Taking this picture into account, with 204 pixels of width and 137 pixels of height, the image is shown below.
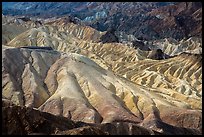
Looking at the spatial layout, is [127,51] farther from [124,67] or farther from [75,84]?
[75,84]

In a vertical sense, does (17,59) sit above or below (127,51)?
above

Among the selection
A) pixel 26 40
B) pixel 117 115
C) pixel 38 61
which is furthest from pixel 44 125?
pixel 26 40

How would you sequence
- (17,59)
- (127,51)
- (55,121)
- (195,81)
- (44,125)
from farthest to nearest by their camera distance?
(127,51)
(195,81)
(17,59)
(55,121)
(44,125)

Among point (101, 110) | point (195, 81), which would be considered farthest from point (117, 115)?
point (195, 81)

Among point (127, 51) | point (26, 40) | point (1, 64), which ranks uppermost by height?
point (1, 64)

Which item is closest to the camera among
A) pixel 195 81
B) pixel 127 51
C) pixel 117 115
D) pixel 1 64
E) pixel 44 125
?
pixel 44 125

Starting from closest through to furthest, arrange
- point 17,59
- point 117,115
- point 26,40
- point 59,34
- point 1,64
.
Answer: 1. point 117,115
2. point 1,64
3. point 17,59
4. point 26,40
5. point 59,34

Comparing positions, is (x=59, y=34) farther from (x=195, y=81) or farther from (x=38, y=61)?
(x=38, y=61)

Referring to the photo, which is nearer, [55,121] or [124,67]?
[55,121]

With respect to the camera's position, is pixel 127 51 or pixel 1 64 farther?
pixel 127 51
